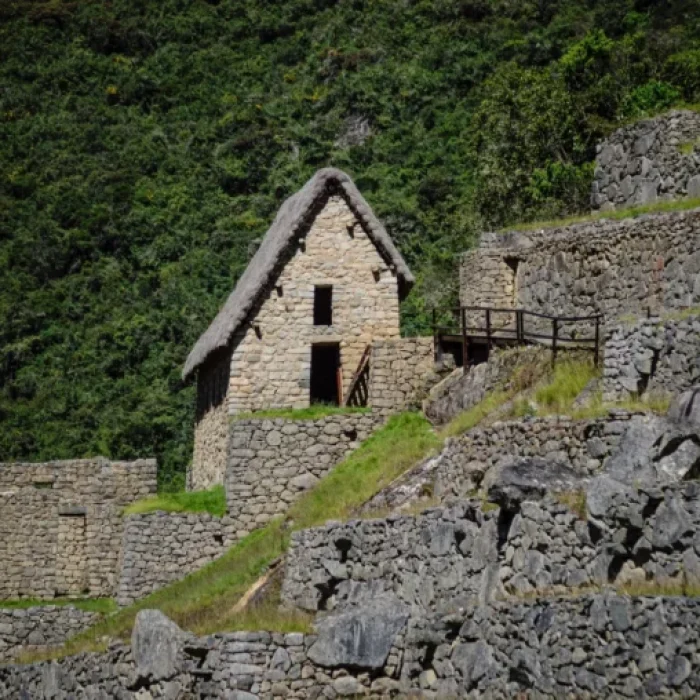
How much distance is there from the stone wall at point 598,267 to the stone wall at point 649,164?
1756 millimetres

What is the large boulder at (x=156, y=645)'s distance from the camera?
2527cm

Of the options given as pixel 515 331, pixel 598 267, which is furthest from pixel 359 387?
pixel 598 267

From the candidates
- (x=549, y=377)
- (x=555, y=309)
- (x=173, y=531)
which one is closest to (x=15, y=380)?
(x=173, y=531)

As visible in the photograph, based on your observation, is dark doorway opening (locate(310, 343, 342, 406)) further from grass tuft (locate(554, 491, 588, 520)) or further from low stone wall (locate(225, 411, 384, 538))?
grass tuft (locate(554, 491, 588, 520))

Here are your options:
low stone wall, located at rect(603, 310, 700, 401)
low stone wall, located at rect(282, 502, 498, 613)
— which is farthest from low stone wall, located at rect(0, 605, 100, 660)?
low stone wall, located at rect(603, 310, 700, 401)

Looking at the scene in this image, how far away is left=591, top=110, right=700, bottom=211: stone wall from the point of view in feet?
114

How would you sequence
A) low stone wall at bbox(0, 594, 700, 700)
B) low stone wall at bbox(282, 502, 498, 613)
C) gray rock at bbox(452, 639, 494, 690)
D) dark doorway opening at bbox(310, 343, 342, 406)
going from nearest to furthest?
1. low stone wall at bbox(0, 594, 700, 700)
2. gray rock at bbox(452, 639, 494, 690)
3. low stone wall at bbox(282, 502, 498, 613)
4. dark doorway opening at bbox(310, 343, 342, 406)

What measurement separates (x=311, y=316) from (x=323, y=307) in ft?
3.65

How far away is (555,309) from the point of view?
113 feet

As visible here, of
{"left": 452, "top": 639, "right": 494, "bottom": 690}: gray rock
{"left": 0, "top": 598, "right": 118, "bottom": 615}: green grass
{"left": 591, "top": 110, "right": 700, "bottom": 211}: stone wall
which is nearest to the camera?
{"left": 452, "top": 639, "right": 494, "bottom": 690}: gray rock

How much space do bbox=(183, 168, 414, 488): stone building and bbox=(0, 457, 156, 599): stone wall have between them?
2371mm

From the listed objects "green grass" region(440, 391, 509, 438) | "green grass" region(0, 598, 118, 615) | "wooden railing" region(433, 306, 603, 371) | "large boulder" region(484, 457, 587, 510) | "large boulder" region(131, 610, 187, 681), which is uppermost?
"wooden railing" region(433, 306, 603, 371)

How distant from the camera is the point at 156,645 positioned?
25.7 meters

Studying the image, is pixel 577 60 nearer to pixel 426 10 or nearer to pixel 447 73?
pixel 447 73
